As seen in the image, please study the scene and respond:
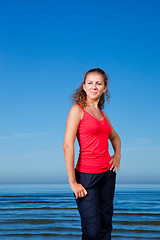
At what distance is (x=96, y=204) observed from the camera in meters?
2.55

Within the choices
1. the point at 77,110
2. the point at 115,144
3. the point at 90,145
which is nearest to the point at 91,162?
the point at 90,145

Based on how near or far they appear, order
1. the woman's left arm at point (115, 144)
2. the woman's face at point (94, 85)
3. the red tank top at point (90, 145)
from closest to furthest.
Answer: the red tank top at point (90, 145), the woman's face at point (94, 85), the woman's left arm at point (115, 144)

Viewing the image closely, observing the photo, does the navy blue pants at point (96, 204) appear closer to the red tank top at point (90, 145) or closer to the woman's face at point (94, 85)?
the red tank top at point (90, 145)

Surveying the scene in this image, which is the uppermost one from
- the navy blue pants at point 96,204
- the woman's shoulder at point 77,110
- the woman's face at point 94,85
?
the woman's face at point 94,85

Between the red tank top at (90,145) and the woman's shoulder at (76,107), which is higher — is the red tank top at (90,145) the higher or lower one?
the lower one

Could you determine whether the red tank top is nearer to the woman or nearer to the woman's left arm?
the woman

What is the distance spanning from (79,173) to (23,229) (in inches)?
138

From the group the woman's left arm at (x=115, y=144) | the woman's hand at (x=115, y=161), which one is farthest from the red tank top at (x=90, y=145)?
the woman's left arm at (x=115, y=144)

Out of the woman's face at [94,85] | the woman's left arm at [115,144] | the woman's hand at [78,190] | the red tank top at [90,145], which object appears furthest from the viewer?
the woman's left arm at [115,144]

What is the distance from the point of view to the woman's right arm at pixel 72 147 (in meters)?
2.50

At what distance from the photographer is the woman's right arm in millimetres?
2502

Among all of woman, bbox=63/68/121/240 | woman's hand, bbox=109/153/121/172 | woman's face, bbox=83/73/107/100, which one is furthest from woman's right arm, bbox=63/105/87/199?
woman's hand, bbox=109/153/121/172

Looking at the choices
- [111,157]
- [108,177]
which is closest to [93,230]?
[108,177]

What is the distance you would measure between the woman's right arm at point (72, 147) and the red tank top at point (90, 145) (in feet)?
0.25
